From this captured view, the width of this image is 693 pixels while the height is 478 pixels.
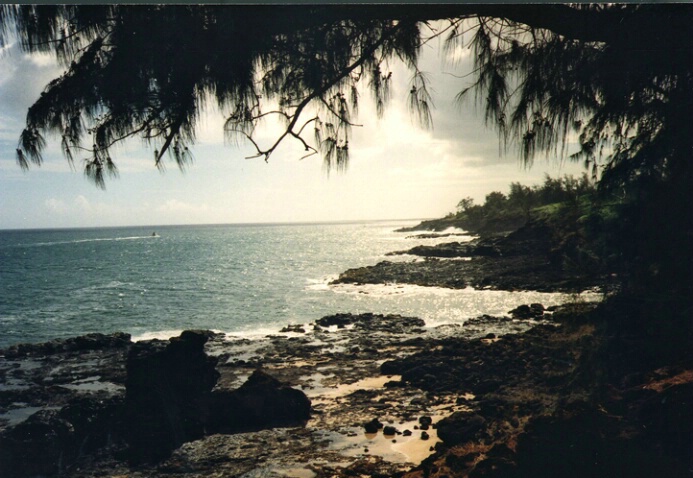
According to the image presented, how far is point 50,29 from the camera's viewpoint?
2.17 m

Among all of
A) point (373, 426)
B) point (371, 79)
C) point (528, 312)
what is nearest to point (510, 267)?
point (528, 312)

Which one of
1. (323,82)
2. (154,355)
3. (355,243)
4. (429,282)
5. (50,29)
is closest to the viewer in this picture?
(50,29)

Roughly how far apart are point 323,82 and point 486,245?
1.62 metres

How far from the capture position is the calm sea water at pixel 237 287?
2623 millimetres

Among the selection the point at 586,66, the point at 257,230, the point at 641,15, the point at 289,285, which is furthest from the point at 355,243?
the point at 641,15

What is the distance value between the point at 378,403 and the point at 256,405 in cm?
70

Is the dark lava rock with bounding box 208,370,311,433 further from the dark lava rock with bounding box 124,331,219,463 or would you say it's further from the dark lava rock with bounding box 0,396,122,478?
the dark lava rock with bounding box 0,396,122,478

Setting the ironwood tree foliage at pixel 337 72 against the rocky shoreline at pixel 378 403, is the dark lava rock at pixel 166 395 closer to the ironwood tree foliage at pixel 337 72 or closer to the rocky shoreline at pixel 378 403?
the rocky shoreline at pixel 378 403

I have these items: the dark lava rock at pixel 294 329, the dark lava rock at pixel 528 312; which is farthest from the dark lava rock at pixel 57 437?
the dark lava rock at pixel 528 312

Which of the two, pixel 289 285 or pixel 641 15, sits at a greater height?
pixel 641 15

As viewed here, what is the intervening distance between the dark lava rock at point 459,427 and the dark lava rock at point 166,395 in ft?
4.37

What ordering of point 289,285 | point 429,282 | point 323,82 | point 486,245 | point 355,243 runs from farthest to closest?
point 429,282 → point 289,285 → point 355,243 → point 486,245 → point 323,82

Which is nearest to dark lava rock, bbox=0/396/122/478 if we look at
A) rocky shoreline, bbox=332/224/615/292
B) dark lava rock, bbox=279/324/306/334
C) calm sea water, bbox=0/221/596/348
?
calm sea water, bbox=0/221/596/348

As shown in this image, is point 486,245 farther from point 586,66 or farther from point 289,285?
point 289,285
